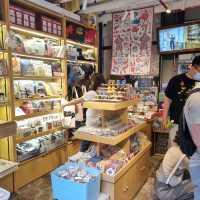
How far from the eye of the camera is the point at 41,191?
9.94ft

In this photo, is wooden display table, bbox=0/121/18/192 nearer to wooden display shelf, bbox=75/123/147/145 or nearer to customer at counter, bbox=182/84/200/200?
wooden display shelf, bbox=75/123/147/145

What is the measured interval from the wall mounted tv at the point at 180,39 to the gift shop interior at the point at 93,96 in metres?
0.02

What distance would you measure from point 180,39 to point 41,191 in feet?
10.5

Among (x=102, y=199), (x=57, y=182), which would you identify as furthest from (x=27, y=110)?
(x=102, y=199)

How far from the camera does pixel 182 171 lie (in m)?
2.66

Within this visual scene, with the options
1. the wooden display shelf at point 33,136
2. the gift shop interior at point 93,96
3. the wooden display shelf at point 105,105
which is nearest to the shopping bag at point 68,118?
the gift shop interior at point 93,96

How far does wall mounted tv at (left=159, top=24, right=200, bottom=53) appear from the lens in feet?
12.3

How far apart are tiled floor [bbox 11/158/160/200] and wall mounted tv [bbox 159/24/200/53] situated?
220 centimetres

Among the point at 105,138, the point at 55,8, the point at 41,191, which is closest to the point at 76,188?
the point at 105,138

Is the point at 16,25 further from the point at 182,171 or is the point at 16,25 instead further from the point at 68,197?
the point at 182,171

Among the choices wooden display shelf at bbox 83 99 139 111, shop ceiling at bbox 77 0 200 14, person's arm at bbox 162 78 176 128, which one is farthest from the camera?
shop ceiling at bbox 77 0 200 14

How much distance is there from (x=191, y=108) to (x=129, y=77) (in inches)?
130

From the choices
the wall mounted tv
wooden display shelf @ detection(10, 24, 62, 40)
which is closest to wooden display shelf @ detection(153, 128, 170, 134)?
the wall mounted tv

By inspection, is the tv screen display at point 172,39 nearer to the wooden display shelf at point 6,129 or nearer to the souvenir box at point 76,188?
the souvenir box at point 76,188
